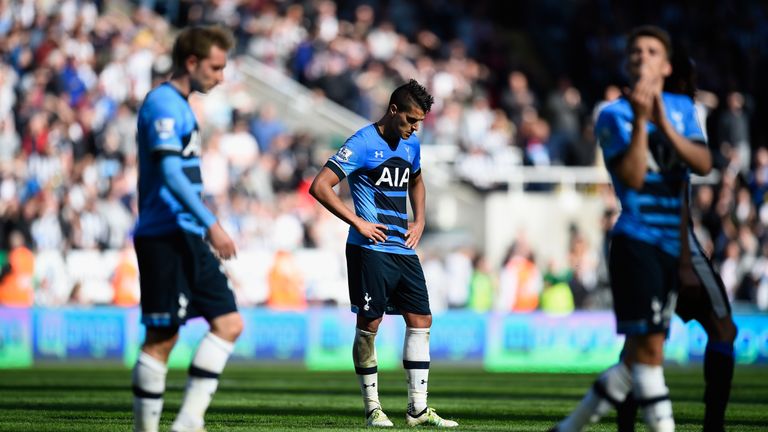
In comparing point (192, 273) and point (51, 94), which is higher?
point (51, 94)

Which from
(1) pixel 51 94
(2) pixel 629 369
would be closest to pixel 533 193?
(1) pixel 51 94

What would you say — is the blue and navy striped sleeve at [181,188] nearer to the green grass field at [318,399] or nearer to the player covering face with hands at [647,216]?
the player covering face with hands at [647,216]

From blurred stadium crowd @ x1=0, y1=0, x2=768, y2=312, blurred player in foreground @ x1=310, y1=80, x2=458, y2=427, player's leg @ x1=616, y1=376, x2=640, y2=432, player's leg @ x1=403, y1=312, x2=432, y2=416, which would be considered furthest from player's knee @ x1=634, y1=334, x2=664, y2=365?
blurred stadium crowd @ x1=0, y1=0, x2=768, y2=312

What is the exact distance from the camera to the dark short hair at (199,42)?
797 cm

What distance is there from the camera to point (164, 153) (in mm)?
7793

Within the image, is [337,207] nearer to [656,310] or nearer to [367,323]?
[367,323]

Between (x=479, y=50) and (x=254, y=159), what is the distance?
791 centimetres

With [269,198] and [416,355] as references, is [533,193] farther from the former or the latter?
[416,355]

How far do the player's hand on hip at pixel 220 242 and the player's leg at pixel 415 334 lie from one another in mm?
2987

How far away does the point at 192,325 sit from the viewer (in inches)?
859

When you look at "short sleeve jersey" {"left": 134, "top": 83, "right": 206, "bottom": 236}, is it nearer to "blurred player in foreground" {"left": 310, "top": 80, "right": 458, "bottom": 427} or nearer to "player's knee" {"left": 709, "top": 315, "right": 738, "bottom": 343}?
"blurred player in foreground" {"left": 310, "top": 80, "right": 458, "bottom": 427}

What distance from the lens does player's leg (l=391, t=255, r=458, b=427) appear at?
10562 millimetres

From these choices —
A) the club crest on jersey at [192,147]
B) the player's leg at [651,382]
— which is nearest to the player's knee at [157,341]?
the club crest on jersey at [192,147]

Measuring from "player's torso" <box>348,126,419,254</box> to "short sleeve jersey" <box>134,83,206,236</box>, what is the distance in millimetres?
2638
